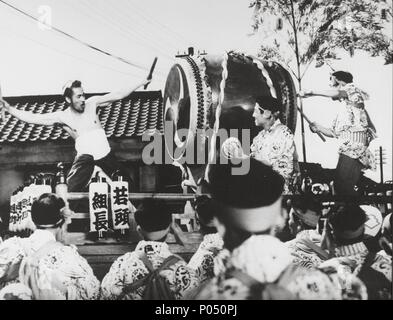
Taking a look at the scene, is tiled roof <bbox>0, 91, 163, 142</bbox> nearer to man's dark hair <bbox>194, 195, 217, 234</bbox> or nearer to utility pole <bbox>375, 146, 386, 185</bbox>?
man's dark hair <bbox>194, 195, 217, 234</bbox>

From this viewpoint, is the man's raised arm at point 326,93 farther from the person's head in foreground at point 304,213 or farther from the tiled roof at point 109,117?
the tiled roof at point 109,117

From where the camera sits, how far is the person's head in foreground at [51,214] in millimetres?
3537

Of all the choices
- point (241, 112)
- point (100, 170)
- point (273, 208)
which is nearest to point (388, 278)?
point (273, 208)

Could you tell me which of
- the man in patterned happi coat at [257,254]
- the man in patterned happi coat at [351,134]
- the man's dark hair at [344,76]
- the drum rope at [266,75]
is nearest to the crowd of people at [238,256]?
the man in patterned happi coat at [257,254]

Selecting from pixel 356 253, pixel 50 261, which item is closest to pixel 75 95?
pixel 50 261

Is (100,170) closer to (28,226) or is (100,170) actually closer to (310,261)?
(28,226)

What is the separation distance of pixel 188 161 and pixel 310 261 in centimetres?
100

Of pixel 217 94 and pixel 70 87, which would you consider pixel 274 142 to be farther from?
pixel 70 87

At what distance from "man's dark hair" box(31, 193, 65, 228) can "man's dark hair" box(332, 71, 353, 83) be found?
1.99m

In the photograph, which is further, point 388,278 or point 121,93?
point 121,93

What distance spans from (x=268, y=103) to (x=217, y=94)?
1.10 feet

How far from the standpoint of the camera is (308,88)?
3.51 m

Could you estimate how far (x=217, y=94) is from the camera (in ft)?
11.3

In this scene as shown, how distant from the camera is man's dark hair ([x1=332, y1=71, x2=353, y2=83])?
11.4 ft
